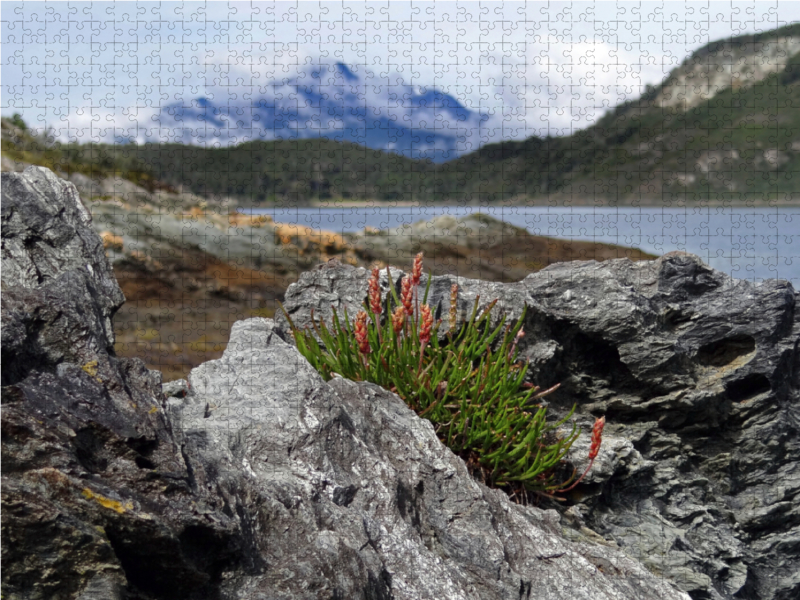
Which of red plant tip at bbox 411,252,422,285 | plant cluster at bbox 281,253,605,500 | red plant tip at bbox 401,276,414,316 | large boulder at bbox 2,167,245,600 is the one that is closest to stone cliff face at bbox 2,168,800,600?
large boulder at bbox 2,167,245,600

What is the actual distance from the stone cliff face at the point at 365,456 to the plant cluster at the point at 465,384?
39 centimetres

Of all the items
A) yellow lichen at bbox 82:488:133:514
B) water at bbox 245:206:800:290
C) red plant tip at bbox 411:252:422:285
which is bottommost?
yellow lichen at bbox 82:488:133:514

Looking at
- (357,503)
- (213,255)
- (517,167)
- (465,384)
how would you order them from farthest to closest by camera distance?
(213,255), (517,167), (465,384), (357,503)

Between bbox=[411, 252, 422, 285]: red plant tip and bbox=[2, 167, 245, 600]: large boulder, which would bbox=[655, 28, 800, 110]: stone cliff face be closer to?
bbox=[411, 252, 422, 285]: red plant tip

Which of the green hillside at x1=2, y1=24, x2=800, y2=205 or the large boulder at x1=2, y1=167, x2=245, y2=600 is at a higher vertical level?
the green hillside at x1=2, y1=24, x2=800, y2=205

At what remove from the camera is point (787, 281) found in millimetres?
6816

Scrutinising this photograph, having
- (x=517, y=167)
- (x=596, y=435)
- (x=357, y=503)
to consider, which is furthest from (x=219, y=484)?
(x=517, y=167)

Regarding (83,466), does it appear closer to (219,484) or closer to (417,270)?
(219,484)

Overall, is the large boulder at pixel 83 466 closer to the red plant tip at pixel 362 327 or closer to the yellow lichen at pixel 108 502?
the yellow lichen at pixel 108 502

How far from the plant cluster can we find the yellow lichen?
258cm

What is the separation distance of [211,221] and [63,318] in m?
22.9

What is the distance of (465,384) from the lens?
555 cm

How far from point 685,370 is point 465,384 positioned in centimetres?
230

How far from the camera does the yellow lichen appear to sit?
269 centimetres
